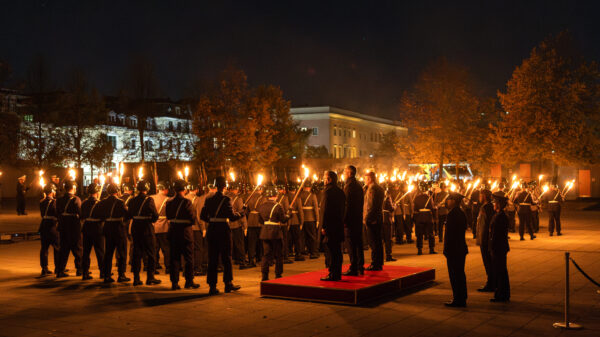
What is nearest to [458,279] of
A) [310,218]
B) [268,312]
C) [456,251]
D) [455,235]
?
[456,251]

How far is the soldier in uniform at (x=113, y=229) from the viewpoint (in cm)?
1288

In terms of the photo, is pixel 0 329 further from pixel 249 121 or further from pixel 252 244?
pixel 249 121

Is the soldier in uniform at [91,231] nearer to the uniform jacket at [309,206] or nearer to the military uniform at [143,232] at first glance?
the military uniform at [143,232]

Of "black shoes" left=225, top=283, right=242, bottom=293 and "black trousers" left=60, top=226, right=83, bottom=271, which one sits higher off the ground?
"black trousers" left=60, top=226, right=83, bottom=271

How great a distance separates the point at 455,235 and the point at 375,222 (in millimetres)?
2508

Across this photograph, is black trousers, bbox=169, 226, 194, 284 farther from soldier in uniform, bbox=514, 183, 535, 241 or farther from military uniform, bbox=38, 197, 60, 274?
soldier in uniform, bbox=514, 183, 535, 241

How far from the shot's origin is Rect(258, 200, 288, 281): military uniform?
41.6ft

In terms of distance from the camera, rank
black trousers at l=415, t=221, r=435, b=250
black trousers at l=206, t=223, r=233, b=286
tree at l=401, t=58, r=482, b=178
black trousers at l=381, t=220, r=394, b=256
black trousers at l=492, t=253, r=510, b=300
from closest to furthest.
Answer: black trousers at l=492, t=253, r=510, b=300 → black trousers at l=206, t=223, r=233, b=286 → black trousers at l=381, t=220, r=394, b=256 → black trousers at l=415, t=221, r=435, b=250 → tree at l=401, t=58, r=482, b=178

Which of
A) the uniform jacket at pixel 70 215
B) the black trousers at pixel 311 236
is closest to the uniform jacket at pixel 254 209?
the black trousers at pixel 311 236

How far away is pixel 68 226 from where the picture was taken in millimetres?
13898

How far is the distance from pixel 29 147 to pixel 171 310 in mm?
35560

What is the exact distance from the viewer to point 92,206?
44.5 ft

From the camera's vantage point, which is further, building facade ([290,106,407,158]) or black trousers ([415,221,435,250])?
building facade ([290,106,407,158])

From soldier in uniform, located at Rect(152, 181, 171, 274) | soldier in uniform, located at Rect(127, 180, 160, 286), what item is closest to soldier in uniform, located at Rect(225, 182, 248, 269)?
soldier in uniform, located at Rect(152, 181, 171, 274)
